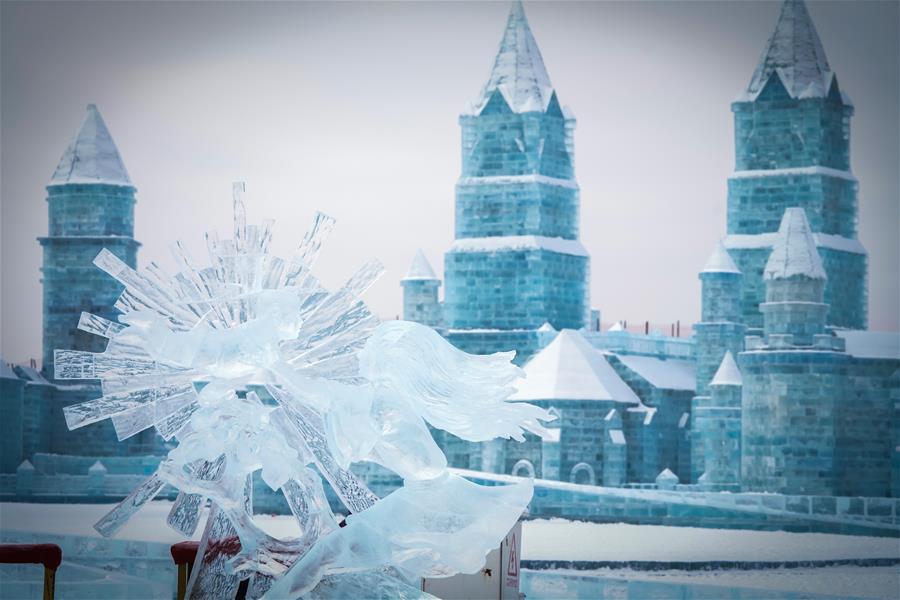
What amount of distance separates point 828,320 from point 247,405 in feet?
110

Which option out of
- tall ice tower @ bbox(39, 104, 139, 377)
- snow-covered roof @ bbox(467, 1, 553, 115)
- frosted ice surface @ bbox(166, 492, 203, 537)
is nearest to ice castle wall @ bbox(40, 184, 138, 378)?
tall ice tower @ bbox(39, 104, 139, 377)

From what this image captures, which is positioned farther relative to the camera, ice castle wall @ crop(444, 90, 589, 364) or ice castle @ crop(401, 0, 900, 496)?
ice castle wall @ crop(444, 90, 589, 364)

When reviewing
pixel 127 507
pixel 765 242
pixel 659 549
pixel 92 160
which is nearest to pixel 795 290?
pixel 765 242

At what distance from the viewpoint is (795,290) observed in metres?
33.2

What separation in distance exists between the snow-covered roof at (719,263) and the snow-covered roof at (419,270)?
6.64m

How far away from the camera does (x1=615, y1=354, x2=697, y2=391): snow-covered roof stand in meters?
37.7

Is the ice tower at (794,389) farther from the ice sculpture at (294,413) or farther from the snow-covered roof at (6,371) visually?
the ice sculpture at (294,413)

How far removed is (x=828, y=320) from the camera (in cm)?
3878

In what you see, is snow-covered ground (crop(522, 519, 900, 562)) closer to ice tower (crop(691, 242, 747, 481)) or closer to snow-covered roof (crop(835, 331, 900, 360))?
snow-covered roof (crop(835, 331, 900, 360))

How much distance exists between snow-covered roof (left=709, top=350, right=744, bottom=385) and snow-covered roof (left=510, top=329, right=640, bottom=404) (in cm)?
203

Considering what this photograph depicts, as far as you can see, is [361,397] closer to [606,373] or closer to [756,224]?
[606,373]

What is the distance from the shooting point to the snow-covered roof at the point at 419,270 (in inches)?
1476

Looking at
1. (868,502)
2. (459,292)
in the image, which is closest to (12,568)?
(868,502)

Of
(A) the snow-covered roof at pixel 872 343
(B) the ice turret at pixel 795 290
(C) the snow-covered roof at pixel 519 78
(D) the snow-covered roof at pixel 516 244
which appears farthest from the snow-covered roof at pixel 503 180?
(A) the snow-covered roof at pixel 872 343
